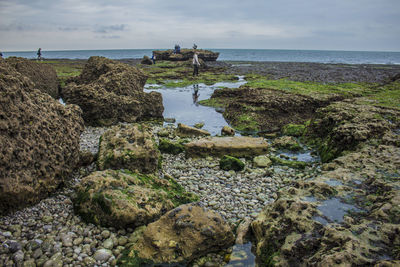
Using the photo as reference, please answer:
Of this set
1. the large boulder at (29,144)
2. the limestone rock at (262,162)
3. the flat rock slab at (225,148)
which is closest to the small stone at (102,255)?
the large boulder at (29,144)

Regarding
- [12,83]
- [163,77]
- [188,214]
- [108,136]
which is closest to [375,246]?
[188,214]

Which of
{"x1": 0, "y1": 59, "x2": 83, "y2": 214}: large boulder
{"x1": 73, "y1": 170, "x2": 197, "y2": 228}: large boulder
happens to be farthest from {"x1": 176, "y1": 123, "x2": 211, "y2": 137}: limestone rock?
{"x1": 73, "y1": 170, "x2": 197, "y2": 228}: large boulder

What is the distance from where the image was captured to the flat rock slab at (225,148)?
10.2 meters

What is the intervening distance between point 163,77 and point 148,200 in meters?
31.7

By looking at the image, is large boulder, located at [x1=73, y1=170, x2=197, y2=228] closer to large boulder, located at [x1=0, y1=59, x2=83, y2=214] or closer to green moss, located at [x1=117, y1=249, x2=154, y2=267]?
green moss, located at [x1=117, y1=249, x2=154, y2=267]

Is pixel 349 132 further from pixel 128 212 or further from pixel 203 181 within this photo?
pixel 128 212

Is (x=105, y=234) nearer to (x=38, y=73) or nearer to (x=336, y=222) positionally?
(x=336, y=222)

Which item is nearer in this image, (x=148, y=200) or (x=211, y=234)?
(x=211, y=234)

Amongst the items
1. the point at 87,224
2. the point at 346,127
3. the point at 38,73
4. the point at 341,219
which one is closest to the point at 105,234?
the point at 87,224

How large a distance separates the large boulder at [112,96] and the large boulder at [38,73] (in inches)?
99.7

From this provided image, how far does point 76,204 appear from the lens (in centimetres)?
581

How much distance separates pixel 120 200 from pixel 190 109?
1388cm

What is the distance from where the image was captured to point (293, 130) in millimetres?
13492

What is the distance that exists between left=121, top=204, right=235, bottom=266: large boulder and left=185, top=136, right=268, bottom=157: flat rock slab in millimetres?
4859
